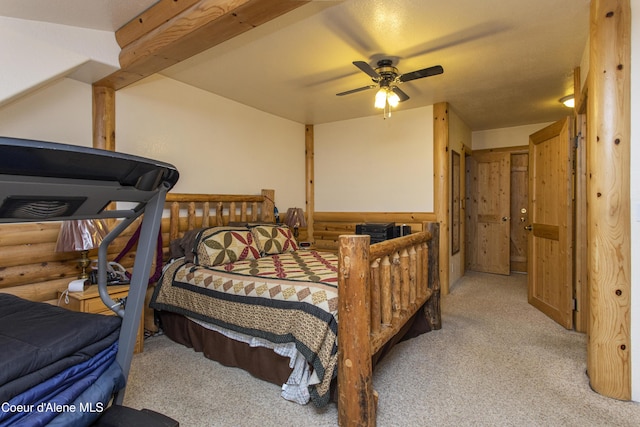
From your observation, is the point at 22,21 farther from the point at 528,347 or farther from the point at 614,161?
the point at 528,347

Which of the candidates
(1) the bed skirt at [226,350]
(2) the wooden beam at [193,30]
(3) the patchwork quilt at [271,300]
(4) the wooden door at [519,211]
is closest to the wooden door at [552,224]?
(4) the wooden door at [519,211]

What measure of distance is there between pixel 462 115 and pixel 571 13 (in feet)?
8.59

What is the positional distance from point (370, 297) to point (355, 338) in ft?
0.92

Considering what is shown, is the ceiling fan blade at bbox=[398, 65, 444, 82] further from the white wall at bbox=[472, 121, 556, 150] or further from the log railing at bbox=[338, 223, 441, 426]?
the white wall at bbox=[472, 121, 556, 150]

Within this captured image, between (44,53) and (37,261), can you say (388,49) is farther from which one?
(37,261)

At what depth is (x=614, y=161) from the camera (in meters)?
2.01

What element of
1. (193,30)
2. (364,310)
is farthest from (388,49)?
(364,310)

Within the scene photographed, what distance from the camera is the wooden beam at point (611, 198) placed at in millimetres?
1983

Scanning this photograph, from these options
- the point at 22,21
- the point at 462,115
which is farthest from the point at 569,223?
the point at 22,21

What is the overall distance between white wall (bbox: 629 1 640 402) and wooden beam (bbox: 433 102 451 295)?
2262 mm

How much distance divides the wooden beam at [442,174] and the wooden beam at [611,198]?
7.02 feet

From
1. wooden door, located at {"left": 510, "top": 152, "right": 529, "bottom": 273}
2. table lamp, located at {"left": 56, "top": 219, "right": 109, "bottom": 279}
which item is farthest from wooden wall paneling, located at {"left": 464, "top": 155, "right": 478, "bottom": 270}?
table lamp, located at {"left": 56, "top": 219, "right": 109, "bottom": 279}

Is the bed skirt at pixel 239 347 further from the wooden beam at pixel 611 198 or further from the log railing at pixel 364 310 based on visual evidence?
the wooden beam at pixel 611 198

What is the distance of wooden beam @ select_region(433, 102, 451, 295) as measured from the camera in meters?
4.23
